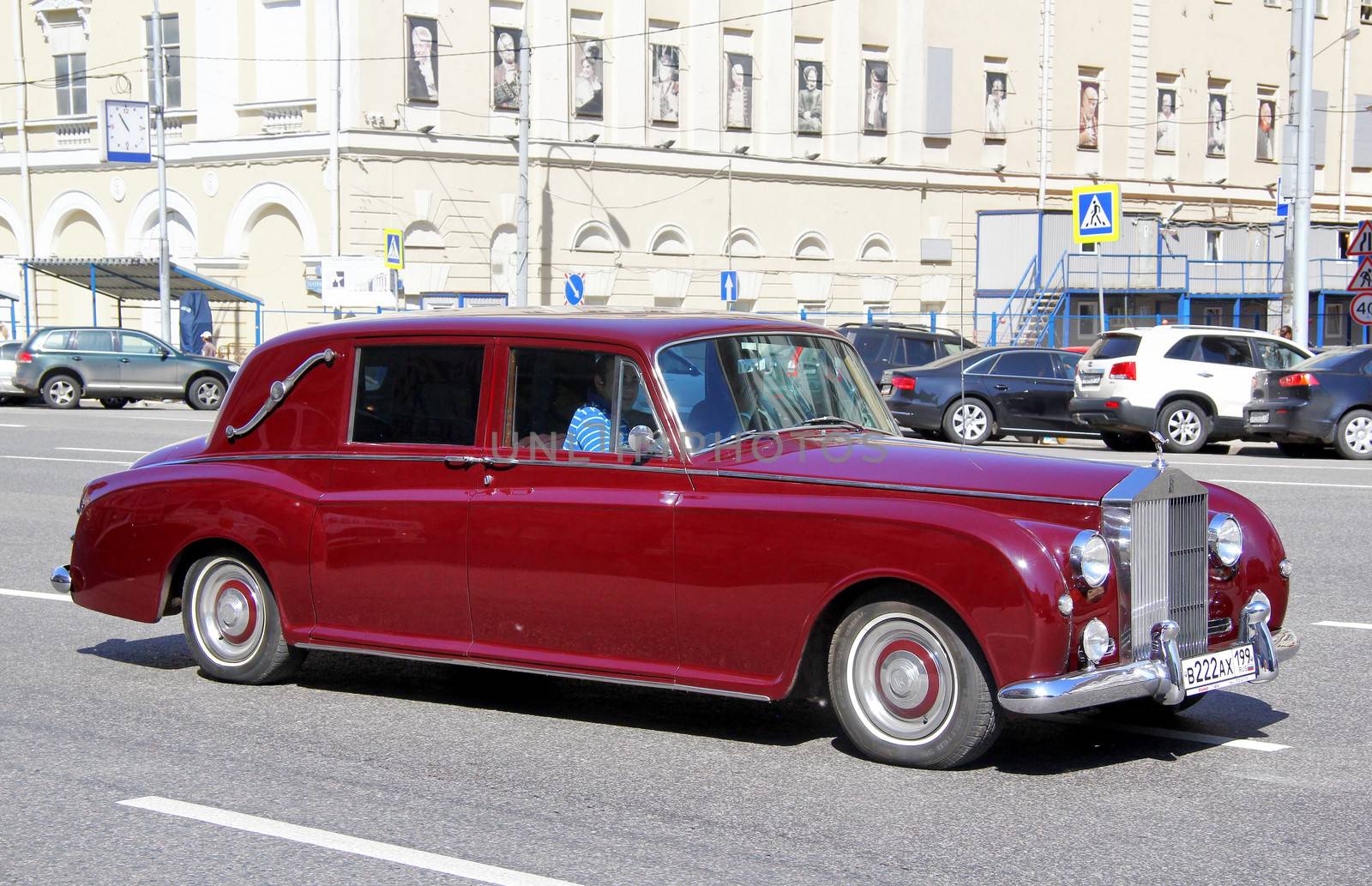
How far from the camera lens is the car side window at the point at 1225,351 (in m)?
21.6

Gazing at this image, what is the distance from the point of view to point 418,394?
702cm

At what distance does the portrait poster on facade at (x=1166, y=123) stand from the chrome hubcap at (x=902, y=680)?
1815 inches

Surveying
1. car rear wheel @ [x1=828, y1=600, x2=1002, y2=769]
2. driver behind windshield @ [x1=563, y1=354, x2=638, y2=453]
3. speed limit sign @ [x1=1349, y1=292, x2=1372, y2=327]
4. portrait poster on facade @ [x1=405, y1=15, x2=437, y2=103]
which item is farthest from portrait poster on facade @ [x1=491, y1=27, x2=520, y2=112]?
car rear wheel @ [x1=828, y1=600, x2=1002, y2=769]

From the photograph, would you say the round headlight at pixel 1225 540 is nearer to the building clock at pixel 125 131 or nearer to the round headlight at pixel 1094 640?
the round headlight at pixel 1094 640

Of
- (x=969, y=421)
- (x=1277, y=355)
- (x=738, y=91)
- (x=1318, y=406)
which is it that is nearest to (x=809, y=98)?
(x=738, y=91)

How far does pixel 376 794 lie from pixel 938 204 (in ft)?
135

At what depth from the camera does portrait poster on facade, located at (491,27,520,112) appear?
3841 cm

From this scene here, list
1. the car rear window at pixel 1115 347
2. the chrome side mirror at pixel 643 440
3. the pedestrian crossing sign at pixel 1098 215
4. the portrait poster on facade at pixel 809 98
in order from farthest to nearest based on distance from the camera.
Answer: the portrait poster on facade at pixel 809 98, the pedestrian crossing sign at pixel 1098 215, the car rear window at pixel 1115 347, the chrome side mirror at pixel 643 440

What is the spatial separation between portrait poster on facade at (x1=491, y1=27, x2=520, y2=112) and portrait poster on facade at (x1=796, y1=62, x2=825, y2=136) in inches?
325

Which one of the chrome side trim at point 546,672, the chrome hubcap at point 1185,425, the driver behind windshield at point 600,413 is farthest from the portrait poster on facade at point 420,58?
the driver behind windshield at point 600,413

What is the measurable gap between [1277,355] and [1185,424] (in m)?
1.61

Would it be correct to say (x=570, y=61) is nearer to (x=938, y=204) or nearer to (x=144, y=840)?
(x=938, y=204)

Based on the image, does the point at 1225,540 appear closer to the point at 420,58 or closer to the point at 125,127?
the point at 420,58

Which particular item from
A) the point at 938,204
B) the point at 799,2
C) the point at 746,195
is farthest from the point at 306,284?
the point at 938,204
